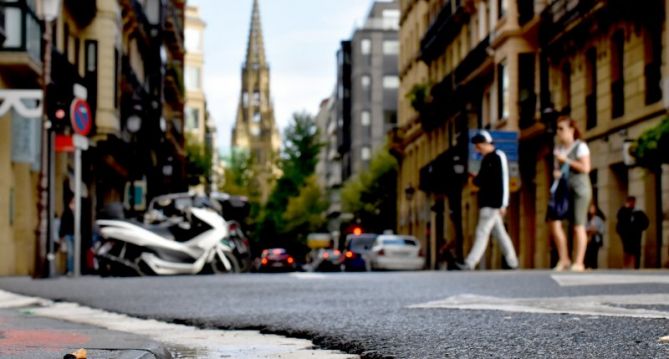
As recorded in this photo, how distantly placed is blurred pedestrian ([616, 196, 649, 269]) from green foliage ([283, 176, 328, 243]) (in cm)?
8032

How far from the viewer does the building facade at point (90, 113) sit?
24647 mm

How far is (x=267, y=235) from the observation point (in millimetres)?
113562

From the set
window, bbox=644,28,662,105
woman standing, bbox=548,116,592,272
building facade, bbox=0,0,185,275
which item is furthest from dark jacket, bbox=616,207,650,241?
building facade, bbox=0,0,185,275

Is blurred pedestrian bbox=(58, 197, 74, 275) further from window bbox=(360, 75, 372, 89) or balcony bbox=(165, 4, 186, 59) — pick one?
window bbox=(360, 75, 372, 89)

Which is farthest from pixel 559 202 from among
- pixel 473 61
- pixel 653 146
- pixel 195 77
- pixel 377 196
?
pixel 195 77

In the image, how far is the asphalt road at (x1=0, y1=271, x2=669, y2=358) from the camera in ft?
17.6

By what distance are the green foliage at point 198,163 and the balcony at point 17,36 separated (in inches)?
2113

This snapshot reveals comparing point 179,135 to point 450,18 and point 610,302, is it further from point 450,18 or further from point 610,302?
point 610,302

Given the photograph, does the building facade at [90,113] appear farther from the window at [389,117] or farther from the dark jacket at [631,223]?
the window at [389,117]

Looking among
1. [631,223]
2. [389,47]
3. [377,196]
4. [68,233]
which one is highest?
[389,47]

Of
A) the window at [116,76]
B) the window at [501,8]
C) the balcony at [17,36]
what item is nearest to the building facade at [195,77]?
the window at [501,8]

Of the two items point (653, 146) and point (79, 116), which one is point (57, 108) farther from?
point (653, 146)

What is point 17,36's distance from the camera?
27.0 m

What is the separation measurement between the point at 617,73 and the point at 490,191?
16.1m
